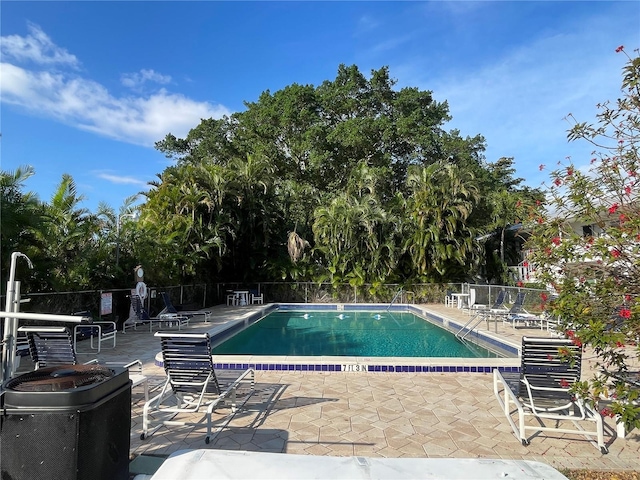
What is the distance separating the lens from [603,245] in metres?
2.70

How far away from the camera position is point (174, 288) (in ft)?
49.8

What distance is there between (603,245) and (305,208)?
68.4 feet

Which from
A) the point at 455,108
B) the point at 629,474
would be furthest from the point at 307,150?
the point at 629,474

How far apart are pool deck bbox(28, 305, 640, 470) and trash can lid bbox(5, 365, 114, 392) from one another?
4.59 feet

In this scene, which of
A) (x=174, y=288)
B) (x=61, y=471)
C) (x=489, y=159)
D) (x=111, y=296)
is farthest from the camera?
(x=489, y=159)

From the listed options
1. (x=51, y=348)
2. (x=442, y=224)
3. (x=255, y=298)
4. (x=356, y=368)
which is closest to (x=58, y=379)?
(x=51, y=348)

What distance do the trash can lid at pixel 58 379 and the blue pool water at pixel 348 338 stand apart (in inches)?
268

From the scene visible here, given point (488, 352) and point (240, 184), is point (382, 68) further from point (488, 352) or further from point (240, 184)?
point (488, 352)

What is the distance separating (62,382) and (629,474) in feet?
13.8

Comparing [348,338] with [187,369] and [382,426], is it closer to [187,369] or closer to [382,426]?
[382,426]

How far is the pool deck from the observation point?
12.1 ft

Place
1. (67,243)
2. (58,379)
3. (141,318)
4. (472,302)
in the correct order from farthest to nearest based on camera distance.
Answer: (472,302), (141,318), (67,243), (58,379)

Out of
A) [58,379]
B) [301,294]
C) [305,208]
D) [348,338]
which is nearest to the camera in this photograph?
[58,379]

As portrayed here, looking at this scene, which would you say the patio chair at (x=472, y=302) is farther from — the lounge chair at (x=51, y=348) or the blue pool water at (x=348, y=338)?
the lounge chair at (x=51, y=348)
